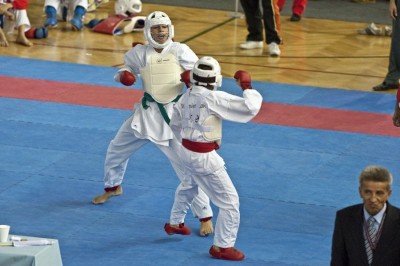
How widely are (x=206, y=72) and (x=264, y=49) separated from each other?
7199 millimetres

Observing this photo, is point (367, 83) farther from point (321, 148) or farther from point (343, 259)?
point (343, 259)

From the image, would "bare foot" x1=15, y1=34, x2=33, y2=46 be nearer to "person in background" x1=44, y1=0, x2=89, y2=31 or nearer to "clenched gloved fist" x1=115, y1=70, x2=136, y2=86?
"person in background" x1=44, y1=0, x2=89, y2=31

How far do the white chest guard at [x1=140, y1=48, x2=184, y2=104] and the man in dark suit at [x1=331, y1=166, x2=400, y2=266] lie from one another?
3281mm

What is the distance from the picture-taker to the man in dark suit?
5.56 m

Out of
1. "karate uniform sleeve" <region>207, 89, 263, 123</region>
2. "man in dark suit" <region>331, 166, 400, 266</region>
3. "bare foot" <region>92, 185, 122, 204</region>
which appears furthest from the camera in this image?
→ "bare foot" <region>92, 185, 122, 204</region>

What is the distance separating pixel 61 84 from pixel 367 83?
12.9ft

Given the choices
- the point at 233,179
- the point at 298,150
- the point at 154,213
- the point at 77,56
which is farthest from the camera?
the point at 77,56

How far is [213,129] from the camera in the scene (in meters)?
7.99

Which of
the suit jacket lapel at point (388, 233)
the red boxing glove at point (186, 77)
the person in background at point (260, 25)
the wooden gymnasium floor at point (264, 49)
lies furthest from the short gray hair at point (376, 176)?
the person in background at point (260, 25)

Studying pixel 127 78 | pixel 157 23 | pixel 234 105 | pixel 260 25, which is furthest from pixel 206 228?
pixel 260 25

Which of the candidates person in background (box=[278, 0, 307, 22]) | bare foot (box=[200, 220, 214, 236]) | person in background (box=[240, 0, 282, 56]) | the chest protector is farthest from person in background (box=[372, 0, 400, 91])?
the chest protector

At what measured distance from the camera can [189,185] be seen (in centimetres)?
832

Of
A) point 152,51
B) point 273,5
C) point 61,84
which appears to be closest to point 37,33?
point 61,84

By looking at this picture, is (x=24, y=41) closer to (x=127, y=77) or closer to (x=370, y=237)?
(x=127, y=77)
